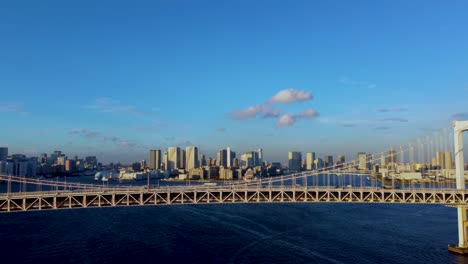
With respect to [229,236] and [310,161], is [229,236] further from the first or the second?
[310,161]

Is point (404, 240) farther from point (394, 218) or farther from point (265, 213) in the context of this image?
point (265, 213)

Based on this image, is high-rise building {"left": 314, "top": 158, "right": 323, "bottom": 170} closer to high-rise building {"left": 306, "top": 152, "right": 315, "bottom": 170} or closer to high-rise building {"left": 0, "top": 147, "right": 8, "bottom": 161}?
high-rise building {"left": 306, "top": 152, "right": 315, "bottom": 170}

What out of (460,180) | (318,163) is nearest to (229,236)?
(460,180)

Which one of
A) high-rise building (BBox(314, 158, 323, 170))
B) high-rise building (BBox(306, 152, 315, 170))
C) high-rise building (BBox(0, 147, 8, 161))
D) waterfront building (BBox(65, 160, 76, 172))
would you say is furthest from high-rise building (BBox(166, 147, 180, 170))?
high-rise building (BBox(0, 147, 8, 161))

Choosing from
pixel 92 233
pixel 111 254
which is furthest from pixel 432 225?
pixel 92 233

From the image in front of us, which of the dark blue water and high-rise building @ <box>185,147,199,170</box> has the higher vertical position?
high-rise building @ <box>185,147,199,170</box>

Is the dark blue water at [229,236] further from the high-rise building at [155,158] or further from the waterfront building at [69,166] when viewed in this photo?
the high-rise building at [155,158]
